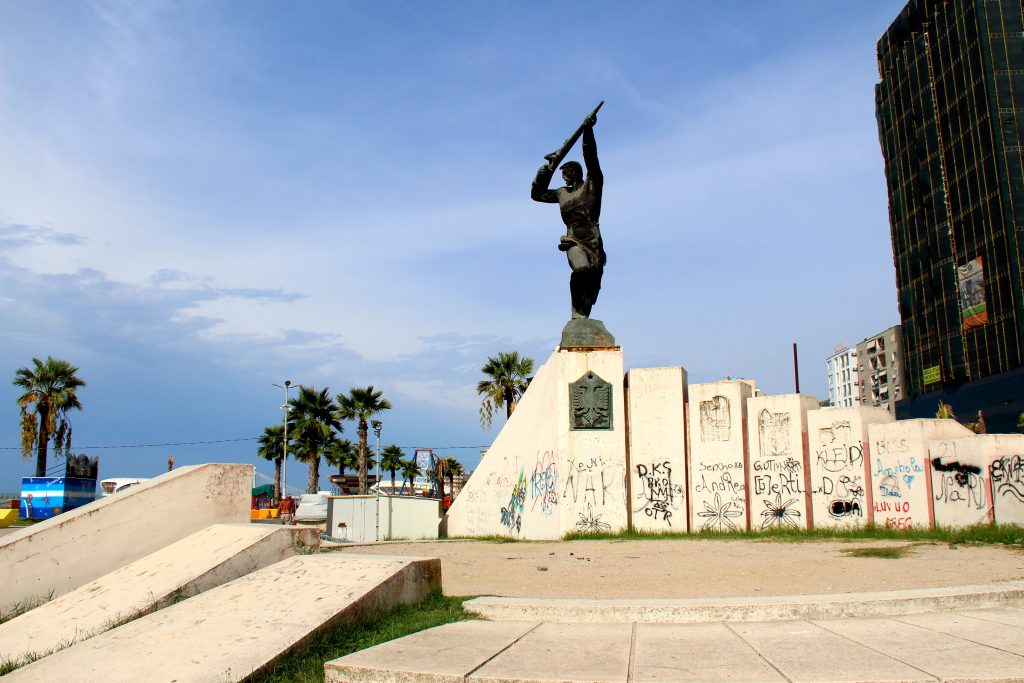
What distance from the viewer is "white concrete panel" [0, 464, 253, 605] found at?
23.5ft

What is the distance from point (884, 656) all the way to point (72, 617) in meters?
5.53

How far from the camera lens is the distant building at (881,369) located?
308 ft

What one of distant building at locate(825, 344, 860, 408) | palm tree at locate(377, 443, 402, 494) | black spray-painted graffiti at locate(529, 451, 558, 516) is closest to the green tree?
palm tree at locate(377, 443, 402, 494)

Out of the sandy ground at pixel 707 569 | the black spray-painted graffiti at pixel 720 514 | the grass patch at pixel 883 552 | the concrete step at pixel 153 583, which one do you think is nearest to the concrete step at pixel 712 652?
the sandy ground at pixel 707 569

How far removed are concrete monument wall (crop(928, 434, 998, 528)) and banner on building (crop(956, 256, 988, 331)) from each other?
44543 millimetres

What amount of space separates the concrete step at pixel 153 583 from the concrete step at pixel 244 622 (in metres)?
0.54

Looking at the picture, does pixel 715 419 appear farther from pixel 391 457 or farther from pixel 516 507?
pixel 391 457

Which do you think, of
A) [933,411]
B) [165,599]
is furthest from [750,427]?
[933,411]

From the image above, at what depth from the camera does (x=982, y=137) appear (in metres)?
49.1

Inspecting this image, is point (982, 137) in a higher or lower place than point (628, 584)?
higher

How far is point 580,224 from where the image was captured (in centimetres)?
1533

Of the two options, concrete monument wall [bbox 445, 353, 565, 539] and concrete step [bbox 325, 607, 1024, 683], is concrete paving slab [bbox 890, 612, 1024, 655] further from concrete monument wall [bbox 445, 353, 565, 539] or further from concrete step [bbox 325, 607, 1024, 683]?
concrete monument wall [bbox 445, 353, 565, 539]

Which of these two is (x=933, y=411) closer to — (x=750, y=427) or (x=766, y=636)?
(x=750, y=427)

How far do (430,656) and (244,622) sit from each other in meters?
1.39
